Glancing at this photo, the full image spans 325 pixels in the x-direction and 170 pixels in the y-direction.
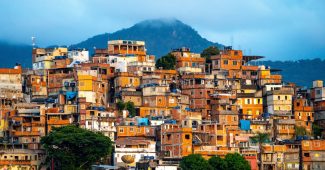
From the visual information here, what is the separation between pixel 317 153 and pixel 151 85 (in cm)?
1442

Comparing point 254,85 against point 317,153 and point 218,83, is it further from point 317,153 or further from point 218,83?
point 317,153

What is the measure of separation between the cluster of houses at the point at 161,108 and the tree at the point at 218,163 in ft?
8.66

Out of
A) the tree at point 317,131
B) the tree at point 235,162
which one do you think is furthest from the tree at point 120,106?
the tree at point 317,131

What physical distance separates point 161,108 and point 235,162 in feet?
41.5

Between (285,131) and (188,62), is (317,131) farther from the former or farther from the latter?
(188,62)

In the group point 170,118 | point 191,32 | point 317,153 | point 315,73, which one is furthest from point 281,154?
point 191,32

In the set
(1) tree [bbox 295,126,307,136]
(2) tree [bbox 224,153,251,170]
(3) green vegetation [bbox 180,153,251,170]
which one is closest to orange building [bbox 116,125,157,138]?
(3) green vegetation [bbox 180,153,251,170]

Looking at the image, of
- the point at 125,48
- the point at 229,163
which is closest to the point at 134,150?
the point at 229,163

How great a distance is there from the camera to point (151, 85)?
252ft

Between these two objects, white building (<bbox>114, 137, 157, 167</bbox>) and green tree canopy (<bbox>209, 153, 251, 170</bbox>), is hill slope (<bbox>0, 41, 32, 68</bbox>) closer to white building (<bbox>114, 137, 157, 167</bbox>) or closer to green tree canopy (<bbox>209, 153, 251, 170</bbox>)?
white building (<bbox>114, 137, 157, 167</bbox>)

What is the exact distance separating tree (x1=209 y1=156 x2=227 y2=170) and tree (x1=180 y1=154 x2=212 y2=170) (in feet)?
1.83

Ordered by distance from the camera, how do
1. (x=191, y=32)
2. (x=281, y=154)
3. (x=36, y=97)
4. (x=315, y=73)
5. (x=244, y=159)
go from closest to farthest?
1. (x=244, y=159)
2. (x=281, y=154)
3. (x=36, y=97)
4. (x=315, y=73)
5. (x=191, y=32)

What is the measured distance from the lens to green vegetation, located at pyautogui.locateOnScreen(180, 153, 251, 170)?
6469 cm

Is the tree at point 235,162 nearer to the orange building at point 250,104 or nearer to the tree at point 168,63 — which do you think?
the orange building at point 250,104
